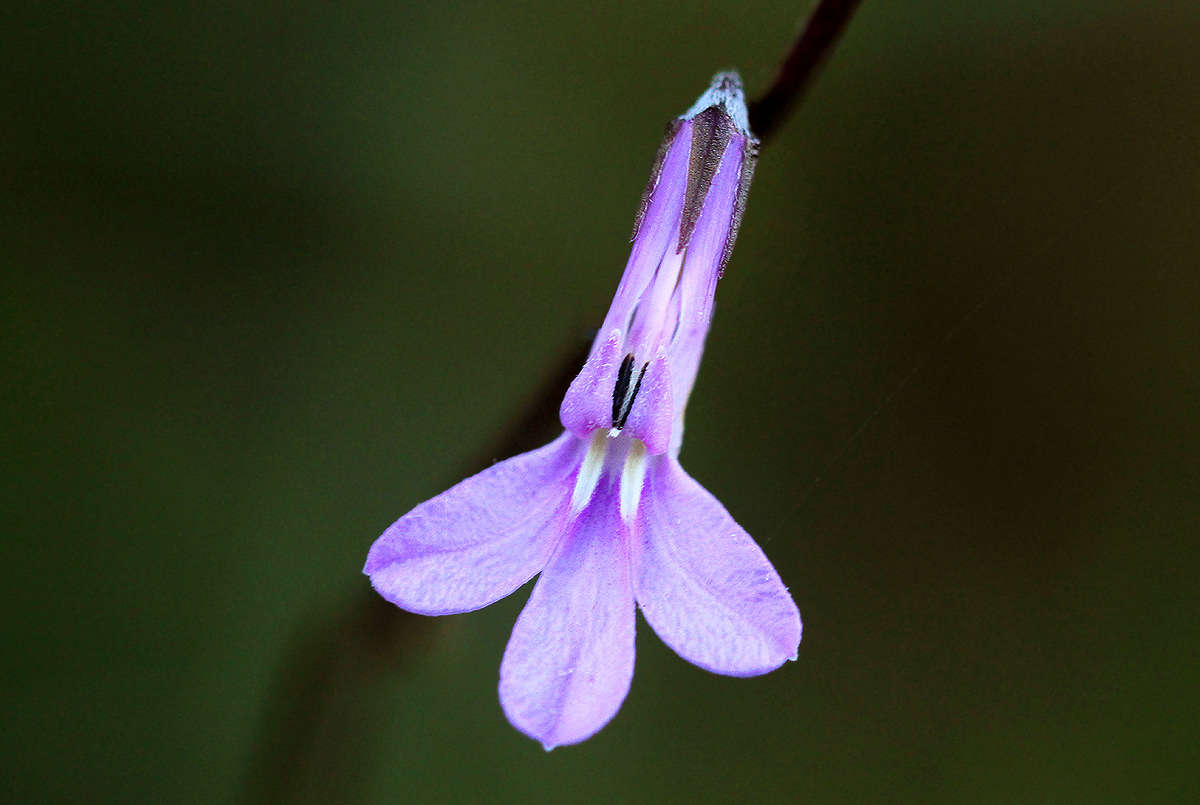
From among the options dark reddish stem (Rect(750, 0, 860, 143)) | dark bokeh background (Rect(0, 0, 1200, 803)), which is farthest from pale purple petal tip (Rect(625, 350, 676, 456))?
dark bokeh background (Rect(0, 0, 1200, 803))

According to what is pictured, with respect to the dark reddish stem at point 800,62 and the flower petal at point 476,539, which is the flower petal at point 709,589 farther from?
the dark reddish stem at point 800,62

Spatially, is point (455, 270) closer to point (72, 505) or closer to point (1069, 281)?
point (72, 505)

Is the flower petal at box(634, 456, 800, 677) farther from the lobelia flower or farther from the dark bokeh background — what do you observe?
the dark bokeh background

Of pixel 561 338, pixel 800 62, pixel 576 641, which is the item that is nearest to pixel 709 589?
pixel 576 641

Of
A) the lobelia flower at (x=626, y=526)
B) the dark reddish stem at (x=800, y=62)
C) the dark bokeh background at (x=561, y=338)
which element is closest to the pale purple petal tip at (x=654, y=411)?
the lobelia flower at (x=626, y=526)

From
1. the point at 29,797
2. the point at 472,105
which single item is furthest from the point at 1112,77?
the point at 29,797

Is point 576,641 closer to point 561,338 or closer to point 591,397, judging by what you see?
point 591,397
